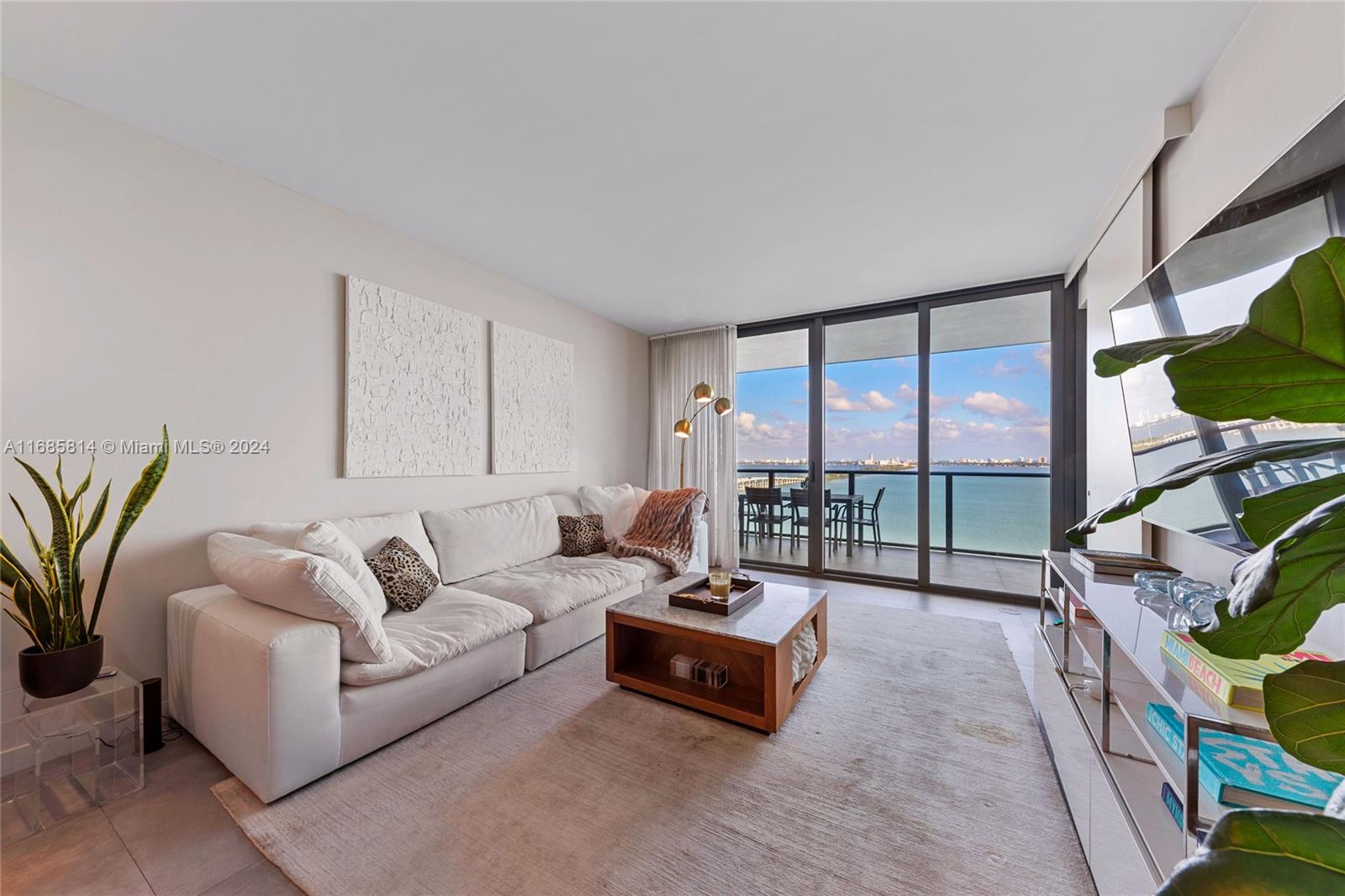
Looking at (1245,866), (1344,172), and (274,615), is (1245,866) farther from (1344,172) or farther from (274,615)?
(274,615)

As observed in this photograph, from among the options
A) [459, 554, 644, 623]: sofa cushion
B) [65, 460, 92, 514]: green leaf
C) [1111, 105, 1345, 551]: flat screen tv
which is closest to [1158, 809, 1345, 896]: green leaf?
[1111, 105, 1345, 551]: flat screen tv

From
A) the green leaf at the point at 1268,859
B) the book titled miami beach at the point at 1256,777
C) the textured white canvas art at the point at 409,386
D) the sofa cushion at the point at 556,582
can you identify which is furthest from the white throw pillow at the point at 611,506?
the green leaf at the point at 1268,859

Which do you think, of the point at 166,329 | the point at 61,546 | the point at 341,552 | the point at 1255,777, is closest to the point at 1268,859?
the point at 1255,777

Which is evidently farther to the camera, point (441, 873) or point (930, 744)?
point (930, 744)

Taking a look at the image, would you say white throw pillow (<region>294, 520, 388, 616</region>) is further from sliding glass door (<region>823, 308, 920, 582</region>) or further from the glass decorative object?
sliding glass door (<region>823, 308, 920, 582</region>)

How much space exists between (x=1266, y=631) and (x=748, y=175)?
244cm

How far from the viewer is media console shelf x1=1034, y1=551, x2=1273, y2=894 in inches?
38.9

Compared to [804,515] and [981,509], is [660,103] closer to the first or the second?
[804,515]

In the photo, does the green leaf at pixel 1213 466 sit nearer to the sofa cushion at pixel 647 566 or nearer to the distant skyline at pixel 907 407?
the sofa cushion at pixel 647 566

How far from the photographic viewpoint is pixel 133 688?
1.81 meters

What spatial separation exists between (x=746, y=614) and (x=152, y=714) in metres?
2.41

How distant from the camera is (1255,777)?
971mm

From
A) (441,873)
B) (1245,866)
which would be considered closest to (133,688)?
(441,873)

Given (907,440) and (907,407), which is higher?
(907,407)
